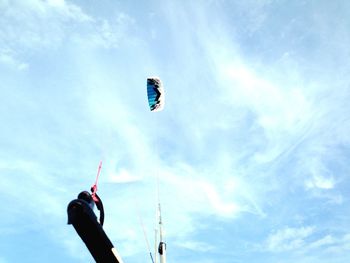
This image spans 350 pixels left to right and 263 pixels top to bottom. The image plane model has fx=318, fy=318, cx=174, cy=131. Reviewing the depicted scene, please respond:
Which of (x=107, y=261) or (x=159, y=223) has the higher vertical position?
(x=159, y=223)

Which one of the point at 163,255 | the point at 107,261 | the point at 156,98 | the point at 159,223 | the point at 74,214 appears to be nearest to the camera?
the point at 74,214

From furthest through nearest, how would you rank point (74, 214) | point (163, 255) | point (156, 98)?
point (156, 98), point (163, 255), point (74, 214)

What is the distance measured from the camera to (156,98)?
24422mm

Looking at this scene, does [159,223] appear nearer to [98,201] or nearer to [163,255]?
[163,255]

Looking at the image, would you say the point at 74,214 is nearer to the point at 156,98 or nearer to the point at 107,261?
the point at 107,261

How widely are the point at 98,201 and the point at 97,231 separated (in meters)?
1.42

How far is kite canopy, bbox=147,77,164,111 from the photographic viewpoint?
955 inches

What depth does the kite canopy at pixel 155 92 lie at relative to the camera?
24.2 m

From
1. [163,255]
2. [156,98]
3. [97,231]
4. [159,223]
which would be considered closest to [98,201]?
[97,231]

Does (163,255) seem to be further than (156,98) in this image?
No

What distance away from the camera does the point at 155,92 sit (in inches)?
969

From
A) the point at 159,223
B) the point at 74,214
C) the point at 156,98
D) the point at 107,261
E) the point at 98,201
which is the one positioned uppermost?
the point at 156,98

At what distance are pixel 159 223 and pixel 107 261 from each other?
10981 mm

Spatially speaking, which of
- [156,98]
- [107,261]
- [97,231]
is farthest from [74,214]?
[156,98]
